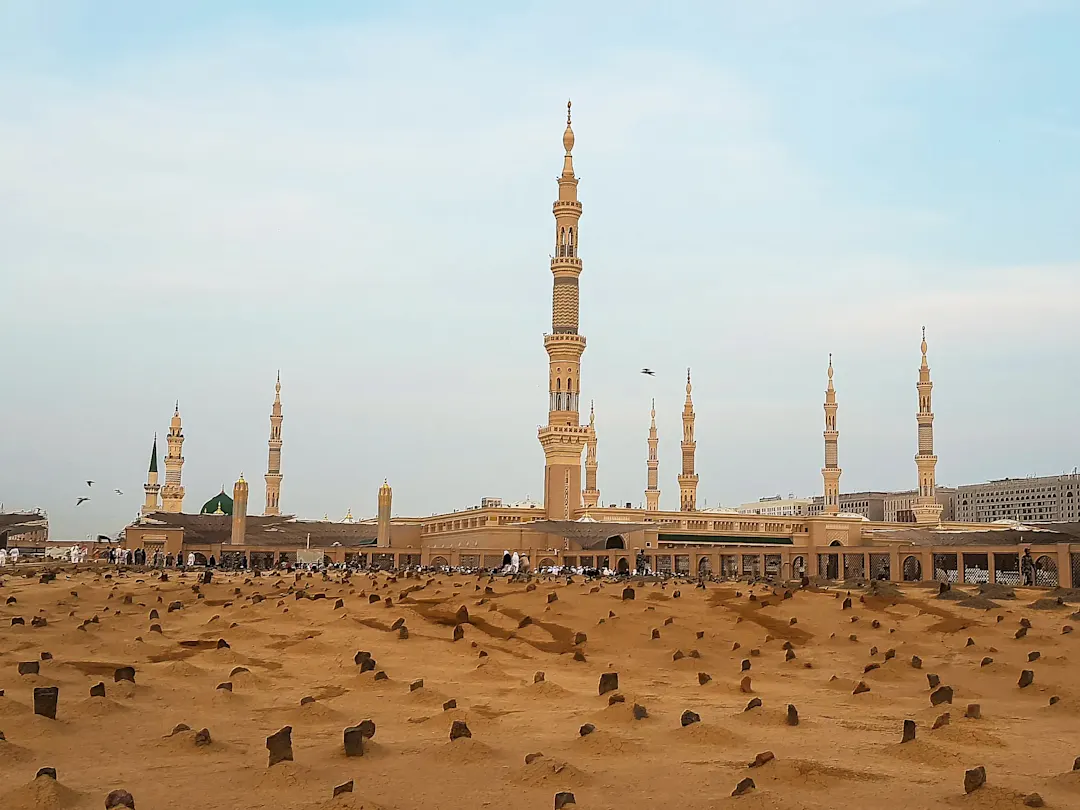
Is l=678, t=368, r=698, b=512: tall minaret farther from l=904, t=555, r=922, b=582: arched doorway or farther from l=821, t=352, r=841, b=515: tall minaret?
l=904, t=555, r=922, b=582: arched doorway

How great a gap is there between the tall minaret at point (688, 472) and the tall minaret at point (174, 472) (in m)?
40.8

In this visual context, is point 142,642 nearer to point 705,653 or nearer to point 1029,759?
point 705,653

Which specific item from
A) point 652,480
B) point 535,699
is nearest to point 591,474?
point 652,480

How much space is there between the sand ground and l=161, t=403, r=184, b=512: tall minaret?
205ft

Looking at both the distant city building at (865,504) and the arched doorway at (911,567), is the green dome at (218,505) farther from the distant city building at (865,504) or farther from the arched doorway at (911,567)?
the distant city building at (865,504)

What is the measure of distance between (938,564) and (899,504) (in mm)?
115996

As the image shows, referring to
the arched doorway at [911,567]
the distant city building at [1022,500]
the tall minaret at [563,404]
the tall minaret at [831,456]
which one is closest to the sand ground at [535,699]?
the arched doorway at [911,567]

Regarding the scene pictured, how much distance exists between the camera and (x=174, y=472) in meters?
83.4

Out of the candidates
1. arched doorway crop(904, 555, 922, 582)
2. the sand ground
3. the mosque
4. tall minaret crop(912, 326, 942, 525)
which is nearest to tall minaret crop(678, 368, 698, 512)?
the mosque

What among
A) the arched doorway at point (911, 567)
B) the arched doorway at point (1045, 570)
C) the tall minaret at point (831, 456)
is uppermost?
the tall minaret at point (831, 456)

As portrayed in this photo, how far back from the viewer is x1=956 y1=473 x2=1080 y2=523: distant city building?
13625 cm

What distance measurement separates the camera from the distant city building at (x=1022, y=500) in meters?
136

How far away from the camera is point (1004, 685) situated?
539 inches

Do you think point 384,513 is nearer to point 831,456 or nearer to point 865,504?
point 831,456
